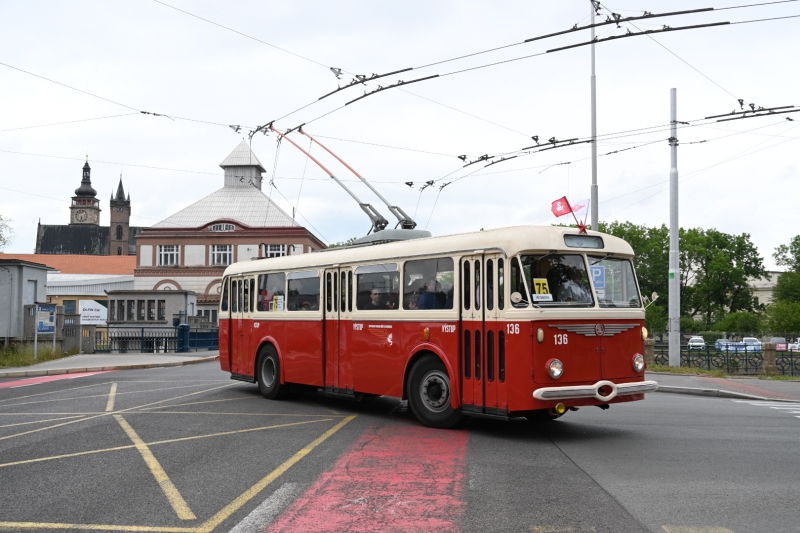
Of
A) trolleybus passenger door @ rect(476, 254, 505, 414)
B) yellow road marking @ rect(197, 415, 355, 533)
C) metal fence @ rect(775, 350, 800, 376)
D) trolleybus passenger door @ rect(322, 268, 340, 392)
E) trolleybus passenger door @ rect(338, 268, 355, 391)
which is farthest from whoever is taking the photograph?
metal fence @ rect(775, 350, 800, 376)

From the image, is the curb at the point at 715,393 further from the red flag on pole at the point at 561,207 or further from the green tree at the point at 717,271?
the green tree at the point at 717,271

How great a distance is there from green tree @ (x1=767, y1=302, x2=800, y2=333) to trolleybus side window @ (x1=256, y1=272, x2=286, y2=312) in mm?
59201

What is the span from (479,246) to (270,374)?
6407 mm

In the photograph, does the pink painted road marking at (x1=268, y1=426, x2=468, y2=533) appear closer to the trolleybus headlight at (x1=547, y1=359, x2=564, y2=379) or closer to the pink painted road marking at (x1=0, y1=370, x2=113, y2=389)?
the trolleybus headlight at (x1=547, y1=359, x2=564, y2=379)

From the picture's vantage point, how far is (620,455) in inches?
364

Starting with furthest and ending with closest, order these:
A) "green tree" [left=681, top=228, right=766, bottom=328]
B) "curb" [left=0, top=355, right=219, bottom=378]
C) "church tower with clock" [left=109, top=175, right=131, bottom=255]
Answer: "church tower with clock" [left=109, top=175, right=131, bottom=255]
"green tree" [left=681, top=228, right=766, bottom=328]
"curb" [left=0, top=355, right=219, bottom=378]

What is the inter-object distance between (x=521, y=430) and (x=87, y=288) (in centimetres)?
9548

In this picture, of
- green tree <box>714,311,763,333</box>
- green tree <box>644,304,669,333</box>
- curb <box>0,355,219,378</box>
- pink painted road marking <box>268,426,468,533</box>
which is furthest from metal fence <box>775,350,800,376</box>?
green tree <box>714,311,763,333</box>

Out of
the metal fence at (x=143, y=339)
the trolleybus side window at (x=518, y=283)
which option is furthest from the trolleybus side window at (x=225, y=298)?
the metal fence at (x=143, y=339)

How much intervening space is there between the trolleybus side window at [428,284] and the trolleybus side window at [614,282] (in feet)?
6.23

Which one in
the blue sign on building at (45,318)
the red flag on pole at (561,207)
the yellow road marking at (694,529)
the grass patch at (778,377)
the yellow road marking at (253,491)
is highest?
the red flag on pole at (561,207)

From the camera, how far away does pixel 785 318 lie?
6756 centimetres

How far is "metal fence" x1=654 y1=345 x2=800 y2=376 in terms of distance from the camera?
27.4 m

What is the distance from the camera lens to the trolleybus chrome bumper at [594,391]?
9.88 meters
